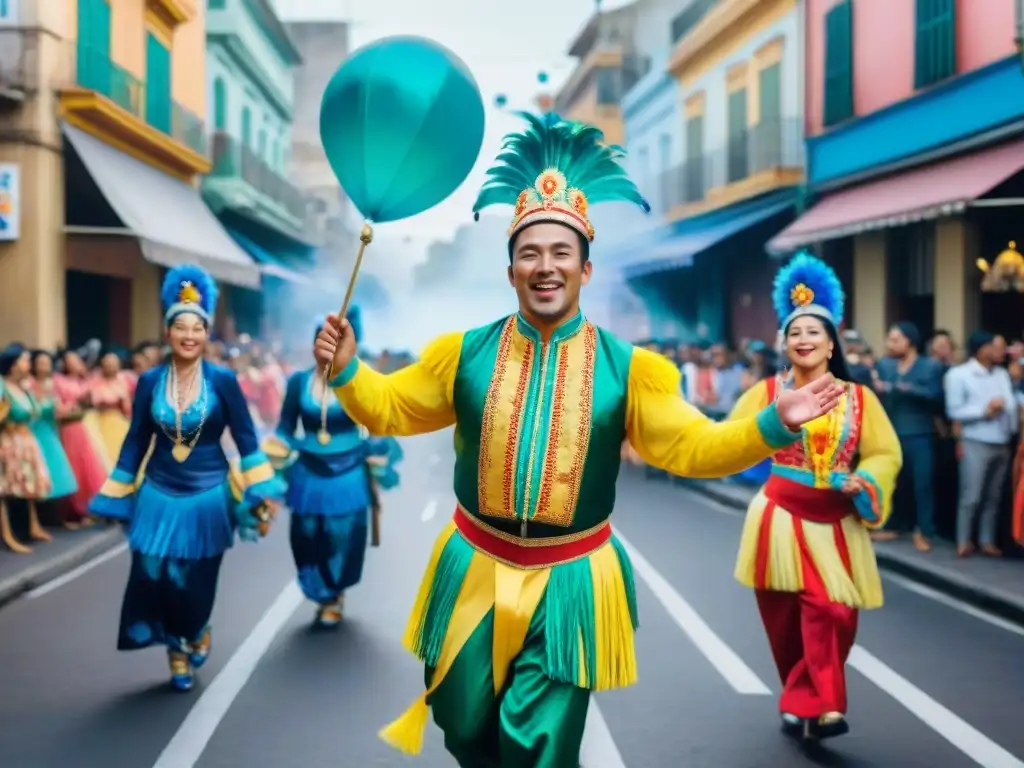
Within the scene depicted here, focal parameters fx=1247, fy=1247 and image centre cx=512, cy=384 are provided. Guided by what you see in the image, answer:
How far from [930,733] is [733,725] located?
35.0 inches

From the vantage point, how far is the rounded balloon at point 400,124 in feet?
12.6

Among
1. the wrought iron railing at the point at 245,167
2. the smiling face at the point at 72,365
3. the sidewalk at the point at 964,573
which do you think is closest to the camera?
the sidewalk at the point at 964,573

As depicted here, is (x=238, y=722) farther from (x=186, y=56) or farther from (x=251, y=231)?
(x=251, y=231)

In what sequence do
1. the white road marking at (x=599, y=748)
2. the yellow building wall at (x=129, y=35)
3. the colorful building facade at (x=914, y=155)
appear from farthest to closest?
the yellow building wall at (x=129, y=35)
the colorful building facade at (x=914, y=155)
the white road marking at (x=599, y=748)

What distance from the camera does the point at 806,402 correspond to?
138 inches

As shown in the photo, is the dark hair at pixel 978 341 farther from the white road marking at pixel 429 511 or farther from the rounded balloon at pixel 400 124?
the rounded balloon at pixel 400 124

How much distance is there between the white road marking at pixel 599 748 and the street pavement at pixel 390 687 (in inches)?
0.5

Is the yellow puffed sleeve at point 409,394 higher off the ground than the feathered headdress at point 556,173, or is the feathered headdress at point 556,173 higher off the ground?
the feathered headdress at point 556,173

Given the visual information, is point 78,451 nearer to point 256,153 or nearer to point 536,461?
point 536,461

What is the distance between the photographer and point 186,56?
26.1 meters

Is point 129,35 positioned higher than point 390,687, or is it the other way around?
point 129,35

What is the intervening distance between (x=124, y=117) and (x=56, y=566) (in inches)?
438

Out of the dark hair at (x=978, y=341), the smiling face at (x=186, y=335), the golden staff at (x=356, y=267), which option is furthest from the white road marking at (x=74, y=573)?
the dark hair at (x=978, y=341)

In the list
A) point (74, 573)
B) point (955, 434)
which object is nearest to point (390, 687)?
point (74, 573)
